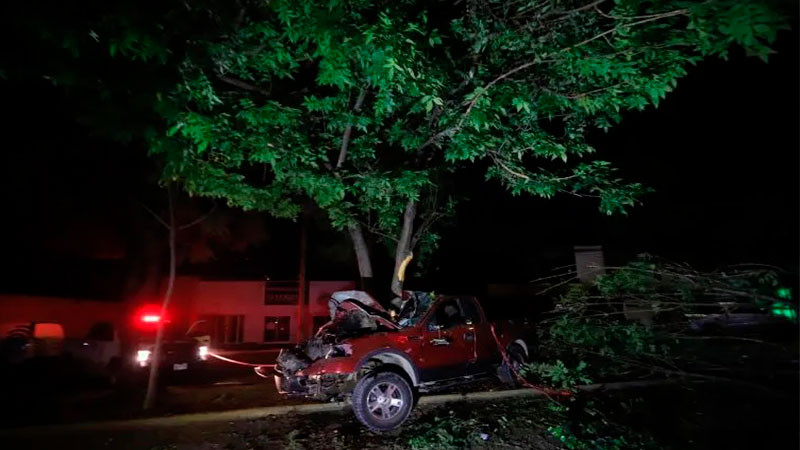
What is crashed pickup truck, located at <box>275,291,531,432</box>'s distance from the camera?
666cm

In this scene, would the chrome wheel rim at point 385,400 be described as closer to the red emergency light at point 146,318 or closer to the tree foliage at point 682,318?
the tree foliage at point 682,318

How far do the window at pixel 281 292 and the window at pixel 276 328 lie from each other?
974 mm

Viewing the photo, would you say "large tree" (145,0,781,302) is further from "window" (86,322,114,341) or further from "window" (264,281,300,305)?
"window" (264,281,300,305)

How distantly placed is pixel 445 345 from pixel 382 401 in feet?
4.76

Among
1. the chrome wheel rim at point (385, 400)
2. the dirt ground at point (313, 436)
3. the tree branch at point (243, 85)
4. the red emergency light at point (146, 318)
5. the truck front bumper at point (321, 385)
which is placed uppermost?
the tree branch at point (243, 85)

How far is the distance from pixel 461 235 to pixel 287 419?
13193 mm

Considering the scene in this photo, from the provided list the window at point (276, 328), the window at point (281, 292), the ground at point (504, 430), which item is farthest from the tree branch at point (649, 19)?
the window at point (276, 328)

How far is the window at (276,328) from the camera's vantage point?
28.4 metres

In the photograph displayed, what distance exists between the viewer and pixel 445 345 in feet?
24.8

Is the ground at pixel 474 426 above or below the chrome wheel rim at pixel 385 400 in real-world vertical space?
below

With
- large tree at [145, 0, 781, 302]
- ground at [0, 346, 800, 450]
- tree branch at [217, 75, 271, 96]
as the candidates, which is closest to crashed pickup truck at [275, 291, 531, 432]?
ground at [0, 346, 800, 450]

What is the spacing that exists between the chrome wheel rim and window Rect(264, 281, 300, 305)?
2290 cm

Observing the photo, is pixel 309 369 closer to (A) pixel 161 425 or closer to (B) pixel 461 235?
(A) pixel 161 425

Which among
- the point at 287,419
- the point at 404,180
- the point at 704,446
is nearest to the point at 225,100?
the point at 404,180
